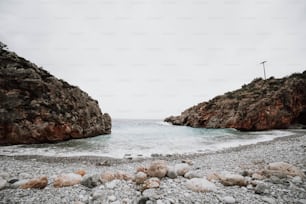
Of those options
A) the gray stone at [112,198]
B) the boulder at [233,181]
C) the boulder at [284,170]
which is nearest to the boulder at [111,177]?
the gray stone at [112,198]

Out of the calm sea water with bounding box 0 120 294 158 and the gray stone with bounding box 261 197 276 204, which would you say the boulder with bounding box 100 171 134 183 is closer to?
the gray stone with bounding box 261 197 276 204

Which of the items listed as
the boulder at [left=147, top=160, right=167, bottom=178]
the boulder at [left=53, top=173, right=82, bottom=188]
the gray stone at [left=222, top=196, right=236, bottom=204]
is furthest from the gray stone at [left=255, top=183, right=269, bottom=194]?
the boulder at [left=53, top=173, right=82, bottom=188]

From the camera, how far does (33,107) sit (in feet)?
42.0

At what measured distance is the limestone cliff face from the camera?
37.9 ft

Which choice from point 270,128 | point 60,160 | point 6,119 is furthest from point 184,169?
point 270,128

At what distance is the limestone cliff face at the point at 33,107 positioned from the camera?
37.9 feet

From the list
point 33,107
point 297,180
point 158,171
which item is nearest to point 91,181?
point 158,171

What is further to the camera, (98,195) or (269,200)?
(98,195)

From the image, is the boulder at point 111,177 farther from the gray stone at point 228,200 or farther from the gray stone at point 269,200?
the gray stone at point 269,200

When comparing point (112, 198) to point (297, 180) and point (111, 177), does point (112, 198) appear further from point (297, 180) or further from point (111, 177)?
point (297, 180)

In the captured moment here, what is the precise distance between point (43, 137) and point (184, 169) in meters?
13.0

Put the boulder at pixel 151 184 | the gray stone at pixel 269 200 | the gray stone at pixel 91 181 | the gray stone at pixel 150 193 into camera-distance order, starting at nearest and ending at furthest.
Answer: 1. the gray stone at pixel 269 200
2. the gray stone at pixel 150 193
3. the boulder at pixel 151 184
4. the gray stone at pixel 91 181

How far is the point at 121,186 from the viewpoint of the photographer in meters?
3.89

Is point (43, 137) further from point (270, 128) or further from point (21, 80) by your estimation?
point (270, 128)
